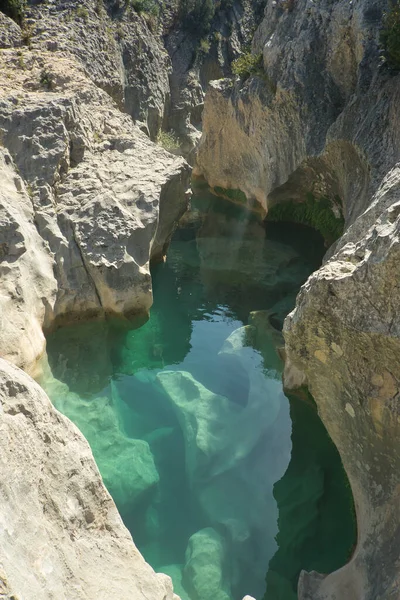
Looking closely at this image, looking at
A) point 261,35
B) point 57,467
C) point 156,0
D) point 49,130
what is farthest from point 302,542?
point 156,0

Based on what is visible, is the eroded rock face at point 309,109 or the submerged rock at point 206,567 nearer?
the submerged rock at point 206,567

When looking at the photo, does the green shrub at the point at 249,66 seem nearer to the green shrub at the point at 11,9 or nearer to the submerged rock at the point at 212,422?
the green shrub at the point at 11,9

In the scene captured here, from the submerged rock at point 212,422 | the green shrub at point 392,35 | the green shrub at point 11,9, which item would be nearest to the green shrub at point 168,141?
the green shrub at point 11,9

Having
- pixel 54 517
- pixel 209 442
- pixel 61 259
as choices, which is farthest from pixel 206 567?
pixel 61 259

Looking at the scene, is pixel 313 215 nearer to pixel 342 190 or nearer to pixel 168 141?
pixel 342 190

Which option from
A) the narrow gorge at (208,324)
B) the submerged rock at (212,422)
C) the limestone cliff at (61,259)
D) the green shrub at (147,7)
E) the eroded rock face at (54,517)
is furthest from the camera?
the green shrub at (147,7)

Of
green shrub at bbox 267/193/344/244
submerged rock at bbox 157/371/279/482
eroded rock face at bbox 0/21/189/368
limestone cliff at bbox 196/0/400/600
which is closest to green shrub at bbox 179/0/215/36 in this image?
limestone cliff at bbox 196/0/400/600

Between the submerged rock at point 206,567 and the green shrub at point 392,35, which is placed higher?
the green shrub at point 392,35

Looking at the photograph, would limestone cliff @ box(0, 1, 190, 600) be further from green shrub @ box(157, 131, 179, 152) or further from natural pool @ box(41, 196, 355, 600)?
green shrub @ box(157, 131, 179, 152)
